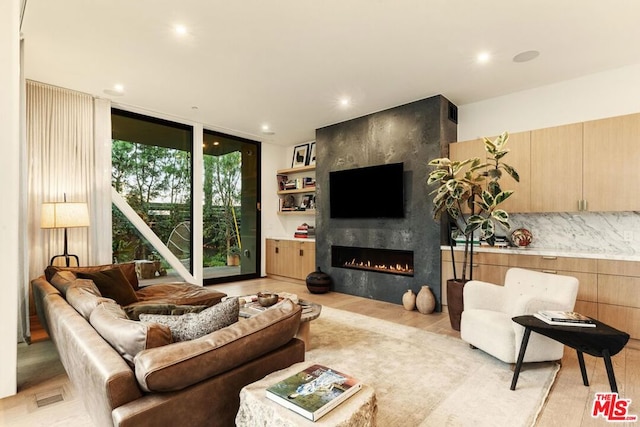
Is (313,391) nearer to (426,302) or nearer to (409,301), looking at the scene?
(426,302)

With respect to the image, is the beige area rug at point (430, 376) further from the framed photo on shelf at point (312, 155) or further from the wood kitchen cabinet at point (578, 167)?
the framed photo on shelf at point (312, 155)

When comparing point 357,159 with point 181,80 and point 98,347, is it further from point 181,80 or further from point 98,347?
point 98,347

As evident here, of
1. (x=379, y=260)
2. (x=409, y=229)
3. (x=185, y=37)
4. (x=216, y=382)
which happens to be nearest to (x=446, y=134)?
(x=409, y=229)

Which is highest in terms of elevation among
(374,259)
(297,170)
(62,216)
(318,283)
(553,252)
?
(297,170)

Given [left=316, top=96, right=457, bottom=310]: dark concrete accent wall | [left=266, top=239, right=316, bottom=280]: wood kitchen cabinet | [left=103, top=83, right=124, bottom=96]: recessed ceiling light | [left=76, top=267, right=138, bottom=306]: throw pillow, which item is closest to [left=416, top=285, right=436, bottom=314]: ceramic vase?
[left=316, top=96, right=457, bottom=310]: dark concrete accent wall

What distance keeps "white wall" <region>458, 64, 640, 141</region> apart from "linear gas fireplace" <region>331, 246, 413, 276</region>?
1.97 metres

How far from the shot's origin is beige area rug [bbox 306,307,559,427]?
196cm

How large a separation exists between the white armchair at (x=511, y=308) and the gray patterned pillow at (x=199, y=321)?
2.17 meters

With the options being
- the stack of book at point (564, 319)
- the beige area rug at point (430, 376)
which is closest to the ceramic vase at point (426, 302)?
the beige area rug at point (430, 376)

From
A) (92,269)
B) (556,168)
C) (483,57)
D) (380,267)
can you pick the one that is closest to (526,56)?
(483,57)

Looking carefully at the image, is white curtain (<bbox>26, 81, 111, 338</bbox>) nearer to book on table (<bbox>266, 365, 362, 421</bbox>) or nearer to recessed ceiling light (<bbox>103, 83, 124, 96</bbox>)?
recessed ceiling light (<bbox>103, 83, 124, 96</bbox>)

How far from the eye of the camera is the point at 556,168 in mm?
3557

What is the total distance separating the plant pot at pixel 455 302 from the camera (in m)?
3.45

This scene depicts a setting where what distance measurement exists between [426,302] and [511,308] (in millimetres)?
1254
